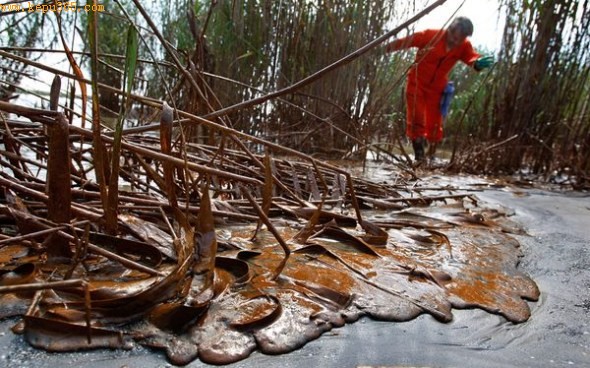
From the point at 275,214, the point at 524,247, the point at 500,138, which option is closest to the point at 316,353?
the point at 275,214

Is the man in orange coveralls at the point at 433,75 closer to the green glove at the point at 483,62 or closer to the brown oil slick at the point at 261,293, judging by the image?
the green glove at the point at 483,62

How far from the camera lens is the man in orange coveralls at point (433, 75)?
16.0 feet

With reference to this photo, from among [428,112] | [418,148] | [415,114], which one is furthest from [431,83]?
[418,148]

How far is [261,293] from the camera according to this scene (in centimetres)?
83

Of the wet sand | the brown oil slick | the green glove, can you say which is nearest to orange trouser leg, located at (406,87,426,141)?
the green glove

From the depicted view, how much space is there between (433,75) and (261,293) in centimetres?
502

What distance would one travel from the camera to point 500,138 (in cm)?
422

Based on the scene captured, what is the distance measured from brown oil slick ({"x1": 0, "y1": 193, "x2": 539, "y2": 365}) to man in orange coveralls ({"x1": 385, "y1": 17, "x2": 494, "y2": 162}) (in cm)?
373

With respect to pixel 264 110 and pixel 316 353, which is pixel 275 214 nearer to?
pixel 316 353

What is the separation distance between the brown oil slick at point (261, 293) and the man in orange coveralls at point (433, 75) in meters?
3.73

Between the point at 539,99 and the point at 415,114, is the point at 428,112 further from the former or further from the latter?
the point at 539,99

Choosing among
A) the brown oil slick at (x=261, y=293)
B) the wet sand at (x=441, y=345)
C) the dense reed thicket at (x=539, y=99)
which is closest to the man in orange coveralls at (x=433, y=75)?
the dense reed thicket at (x=539, y=99)

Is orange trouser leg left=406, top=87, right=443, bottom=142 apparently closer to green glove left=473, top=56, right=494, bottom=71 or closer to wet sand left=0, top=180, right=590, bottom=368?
green glove left=473, top=56, right=494, bottom=71

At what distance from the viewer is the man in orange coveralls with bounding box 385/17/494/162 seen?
488 centimetres
